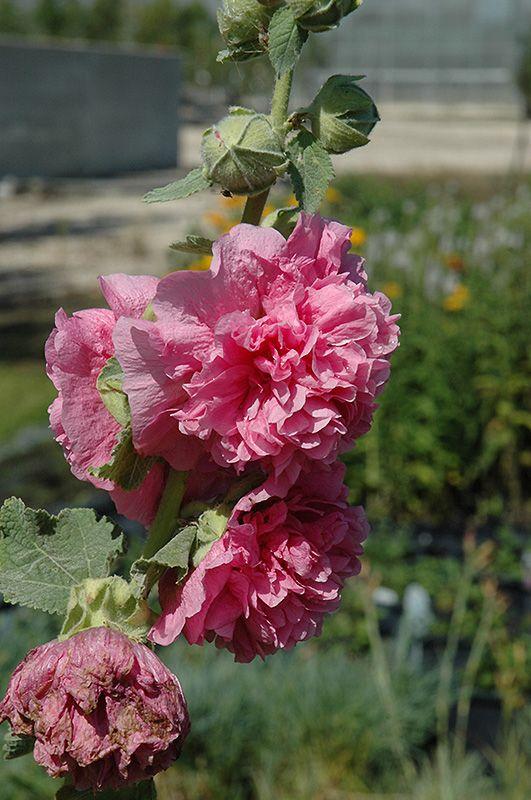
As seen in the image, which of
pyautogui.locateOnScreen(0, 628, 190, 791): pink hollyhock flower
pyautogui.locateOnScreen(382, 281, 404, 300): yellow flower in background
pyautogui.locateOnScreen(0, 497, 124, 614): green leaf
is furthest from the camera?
pyautogui.locateOnScreen(382, 281, 404, 300): yellow flower in background

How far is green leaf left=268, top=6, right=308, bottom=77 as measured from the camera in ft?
2.08

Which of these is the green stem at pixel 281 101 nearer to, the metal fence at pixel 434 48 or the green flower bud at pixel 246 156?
the green flower bud at pixel 246 156

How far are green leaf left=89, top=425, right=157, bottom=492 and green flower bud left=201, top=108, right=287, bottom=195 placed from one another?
16cm

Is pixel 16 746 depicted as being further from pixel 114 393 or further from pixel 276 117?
pixel 276 117

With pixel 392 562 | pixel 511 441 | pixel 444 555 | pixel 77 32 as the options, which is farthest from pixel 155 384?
pixel 77 32

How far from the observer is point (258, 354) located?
62 cm

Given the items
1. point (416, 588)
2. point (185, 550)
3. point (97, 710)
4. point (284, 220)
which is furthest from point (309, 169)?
point (416, 588)

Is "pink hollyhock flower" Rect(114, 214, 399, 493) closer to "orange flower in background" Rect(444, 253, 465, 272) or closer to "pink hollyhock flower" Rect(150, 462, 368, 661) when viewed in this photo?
"pink hollyhock flower" Rect(150, 462, 368, 661)

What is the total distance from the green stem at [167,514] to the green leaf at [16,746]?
0.47 feet

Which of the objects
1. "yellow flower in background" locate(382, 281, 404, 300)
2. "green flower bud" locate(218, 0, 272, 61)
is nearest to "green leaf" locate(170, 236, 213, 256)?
"green flower bud" locate(218, 0, 272, 61)

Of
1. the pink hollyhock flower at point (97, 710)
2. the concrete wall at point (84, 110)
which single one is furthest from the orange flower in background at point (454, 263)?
the concrete wall at point (84, 110)

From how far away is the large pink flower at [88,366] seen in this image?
65cm

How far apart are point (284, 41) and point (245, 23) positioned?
2.0 inches

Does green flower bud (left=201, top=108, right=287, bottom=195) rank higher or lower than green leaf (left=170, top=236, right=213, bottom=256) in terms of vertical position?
higher
